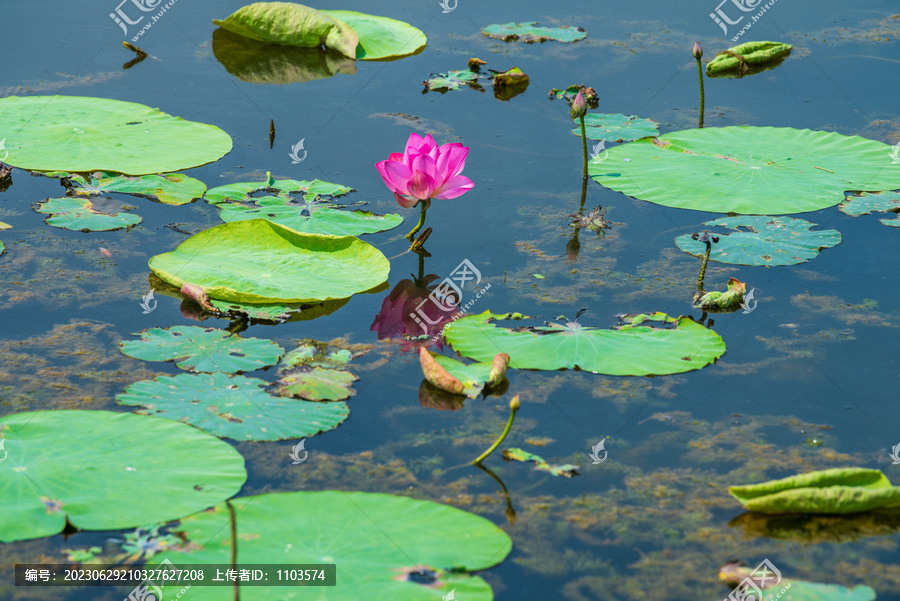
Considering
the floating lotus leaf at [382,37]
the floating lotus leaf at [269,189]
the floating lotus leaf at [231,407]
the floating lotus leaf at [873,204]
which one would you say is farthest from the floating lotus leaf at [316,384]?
the floating lotus leaf at [382,37]

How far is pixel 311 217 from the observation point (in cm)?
390

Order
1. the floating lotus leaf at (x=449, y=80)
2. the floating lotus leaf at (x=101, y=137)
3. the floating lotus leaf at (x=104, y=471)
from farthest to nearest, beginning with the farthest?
1. the floating lotus leaf at (x=449, y=80)
2. the floating lotus leaf at (x=101, y=137)
3. the floating lotus leaf at (x=104, y=471)

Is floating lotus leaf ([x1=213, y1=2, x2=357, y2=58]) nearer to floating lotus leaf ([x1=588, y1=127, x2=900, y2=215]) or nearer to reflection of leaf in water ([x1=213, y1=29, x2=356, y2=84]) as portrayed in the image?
reflection of leaf in water ([x1=213, y1=29, x2=356, y2=84])

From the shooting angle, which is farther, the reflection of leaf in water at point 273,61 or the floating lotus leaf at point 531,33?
the floating lotus leaf at point 531,33

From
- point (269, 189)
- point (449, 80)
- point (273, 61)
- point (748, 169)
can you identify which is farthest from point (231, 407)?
point (273, 61)

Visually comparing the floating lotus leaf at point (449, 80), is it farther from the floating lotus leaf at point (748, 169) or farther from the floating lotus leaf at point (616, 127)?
the floating lotus leaf at point (748, 169)

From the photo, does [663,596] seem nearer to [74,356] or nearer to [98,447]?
[98,447]

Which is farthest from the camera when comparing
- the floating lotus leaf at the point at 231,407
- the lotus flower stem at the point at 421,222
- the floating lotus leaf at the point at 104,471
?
the lotus flower stem at the point at 421,222

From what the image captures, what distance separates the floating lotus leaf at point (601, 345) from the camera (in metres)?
2.96

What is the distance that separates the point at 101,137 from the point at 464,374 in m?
2.76

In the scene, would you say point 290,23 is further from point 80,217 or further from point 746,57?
point 746,57

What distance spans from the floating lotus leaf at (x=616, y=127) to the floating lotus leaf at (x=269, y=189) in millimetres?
1460

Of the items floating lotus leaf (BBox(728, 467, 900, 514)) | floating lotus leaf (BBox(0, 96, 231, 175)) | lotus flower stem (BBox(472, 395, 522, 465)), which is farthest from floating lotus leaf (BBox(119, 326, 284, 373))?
floating lotus leaf (BBox(728, 467, 900, 514))

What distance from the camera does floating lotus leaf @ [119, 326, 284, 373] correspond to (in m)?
2.92
